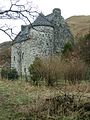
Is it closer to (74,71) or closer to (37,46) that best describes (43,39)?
(37,46)

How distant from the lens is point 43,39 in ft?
136

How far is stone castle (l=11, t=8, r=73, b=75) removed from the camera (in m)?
41.1

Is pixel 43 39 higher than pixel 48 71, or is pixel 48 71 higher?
pixel 43 39

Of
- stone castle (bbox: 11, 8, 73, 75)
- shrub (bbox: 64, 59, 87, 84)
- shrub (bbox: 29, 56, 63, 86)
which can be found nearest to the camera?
shrub (bbox: 29, 56, 63, 86)

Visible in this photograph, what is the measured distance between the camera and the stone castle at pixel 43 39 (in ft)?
135

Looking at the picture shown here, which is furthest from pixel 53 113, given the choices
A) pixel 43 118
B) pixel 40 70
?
pixel 40 70

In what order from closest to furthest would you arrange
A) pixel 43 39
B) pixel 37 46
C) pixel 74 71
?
pixel 74 71 < pixel 43 39 < pixel 37 46

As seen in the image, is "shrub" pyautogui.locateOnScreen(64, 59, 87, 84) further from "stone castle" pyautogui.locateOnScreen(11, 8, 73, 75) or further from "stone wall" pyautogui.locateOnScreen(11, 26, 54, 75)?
"stone wall" pyautogui.locateOnScreen(11, 26, 54, 75)

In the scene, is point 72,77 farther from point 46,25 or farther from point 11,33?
point 46,25

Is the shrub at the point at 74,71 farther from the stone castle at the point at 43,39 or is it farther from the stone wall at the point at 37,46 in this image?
the stone wall at the point at 37,46

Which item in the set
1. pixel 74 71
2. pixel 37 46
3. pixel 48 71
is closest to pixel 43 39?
pixel 37 46

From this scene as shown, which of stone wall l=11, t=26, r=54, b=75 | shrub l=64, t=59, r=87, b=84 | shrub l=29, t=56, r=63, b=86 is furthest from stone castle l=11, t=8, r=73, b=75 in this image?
shrub l=29, t=56, r=63, b=86

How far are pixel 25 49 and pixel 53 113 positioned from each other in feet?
111

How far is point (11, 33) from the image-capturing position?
44.6 feet
